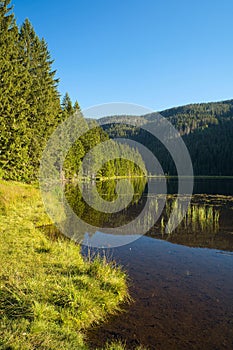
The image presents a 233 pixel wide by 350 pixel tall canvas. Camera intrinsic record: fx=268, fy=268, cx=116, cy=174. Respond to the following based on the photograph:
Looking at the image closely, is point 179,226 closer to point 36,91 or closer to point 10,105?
point 10,105

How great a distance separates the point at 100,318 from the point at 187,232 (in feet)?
32.5

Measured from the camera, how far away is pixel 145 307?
7.11 m

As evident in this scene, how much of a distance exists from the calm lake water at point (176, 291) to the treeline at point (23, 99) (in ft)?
49.3

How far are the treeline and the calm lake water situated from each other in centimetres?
1503

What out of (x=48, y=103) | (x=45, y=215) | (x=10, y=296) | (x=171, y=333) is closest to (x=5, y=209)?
(x=45, y=215)

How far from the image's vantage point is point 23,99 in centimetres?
2800

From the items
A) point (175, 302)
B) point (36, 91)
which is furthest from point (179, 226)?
point (36, 91)

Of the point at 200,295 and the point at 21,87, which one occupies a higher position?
the point at 21,87

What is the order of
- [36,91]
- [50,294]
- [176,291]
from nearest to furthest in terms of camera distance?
1. [50,294]
2. [176,291]
3. [36,91]

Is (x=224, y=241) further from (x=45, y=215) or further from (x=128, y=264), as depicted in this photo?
(x=45, y=215)

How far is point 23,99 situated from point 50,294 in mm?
25372

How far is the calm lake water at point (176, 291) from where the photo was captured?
5.88 metres

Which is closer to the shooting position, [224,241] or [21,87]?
[224,241]

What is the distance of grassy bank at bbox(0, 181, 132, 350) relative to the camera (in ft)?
16.5
